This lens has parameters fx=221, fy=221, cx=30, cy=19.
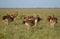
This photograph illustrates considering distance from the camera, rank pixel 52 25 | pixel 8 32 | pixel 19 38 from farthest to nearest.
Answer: pixel 52 25 < pixel 8 32 < pixel 19 38

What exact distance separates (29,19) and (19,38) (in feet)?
8.06

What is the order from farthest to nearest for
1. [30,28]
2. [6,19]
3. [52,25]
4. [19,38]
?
[6,19], [52,25], [30,28], [19,38]

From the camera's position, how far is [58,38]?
8.53 m

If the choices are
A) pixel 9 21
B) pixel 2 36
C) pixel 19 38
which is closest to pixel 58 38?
pixel 19 38

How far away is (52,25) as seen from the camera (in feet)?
37.8

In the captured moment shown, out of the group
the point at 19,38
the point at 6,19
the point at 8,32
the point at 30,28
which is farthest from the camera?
the point at 6,19

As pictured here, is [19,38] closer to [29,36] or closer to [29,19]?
[29,36]

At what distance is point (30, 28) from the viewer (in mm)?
10375

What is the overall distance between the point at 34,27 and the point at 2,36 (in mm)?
2602

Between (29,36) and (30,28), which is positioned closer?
(29,36)

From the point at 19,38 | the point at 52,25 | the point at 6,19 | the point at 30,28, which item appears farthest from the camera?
the point at 6,19

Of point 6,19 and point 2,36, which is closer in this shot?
point 2,36

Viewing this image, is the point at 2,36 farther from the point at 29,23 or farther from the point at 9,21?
the point at 9,21

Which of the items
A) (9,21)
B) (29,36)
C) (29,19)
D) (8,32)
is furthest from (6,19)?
(29,36)
